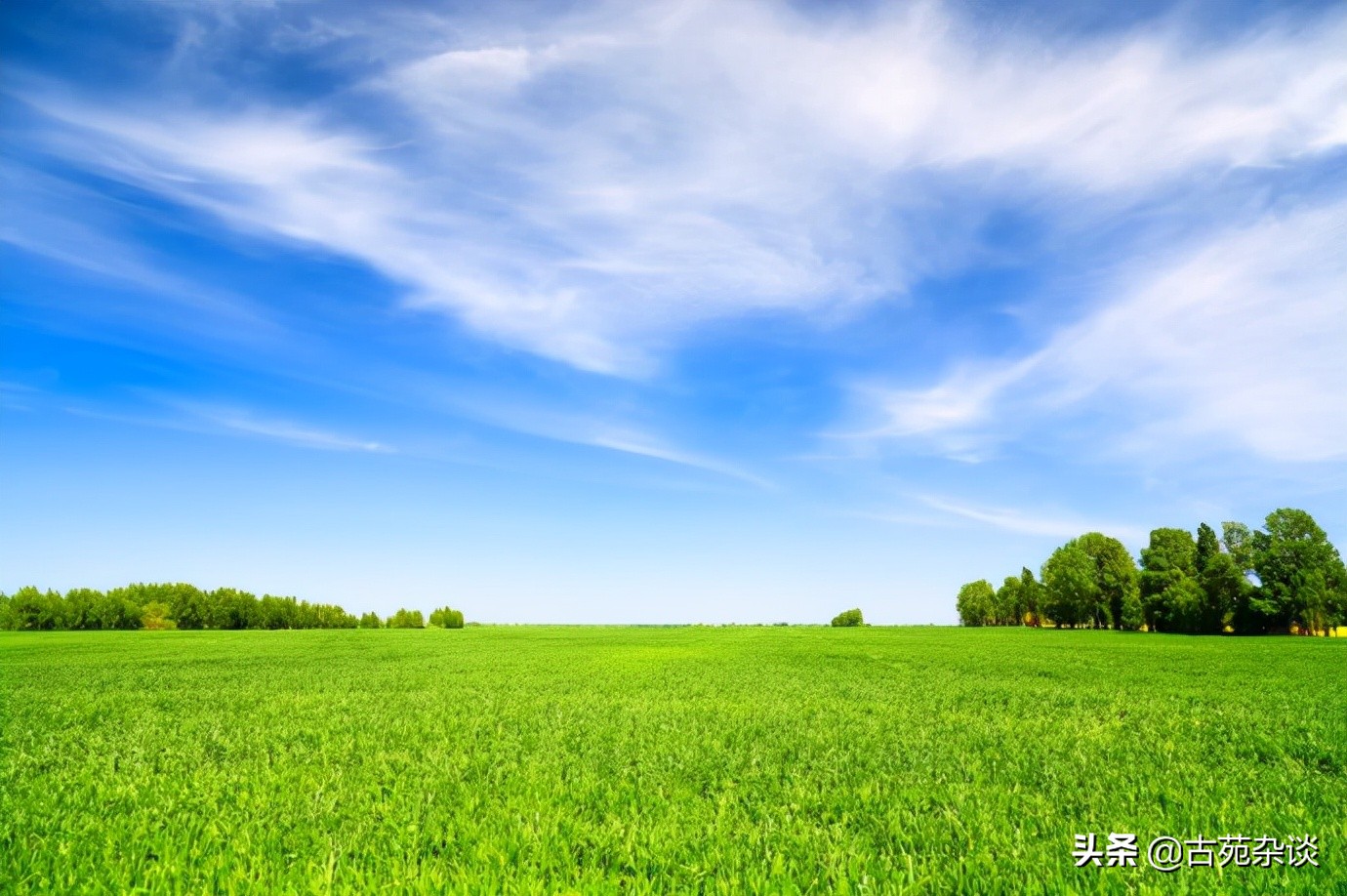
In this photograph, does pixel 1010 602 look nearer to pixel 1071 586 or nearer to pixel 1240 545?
pixel 1071 586

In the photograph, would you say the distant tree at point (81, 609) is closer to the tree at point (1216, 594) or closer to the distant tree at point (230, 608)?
the distant tree at point (230, 608)

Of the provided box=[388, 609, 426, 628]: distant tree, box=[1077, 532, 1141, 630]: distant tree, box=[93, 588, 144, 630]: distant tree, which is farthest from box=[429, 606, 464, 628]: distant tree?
box=[1077, 532, 1141, 630]: distant tree

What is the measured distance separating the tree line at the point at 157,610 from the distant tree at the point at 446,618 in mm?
11802

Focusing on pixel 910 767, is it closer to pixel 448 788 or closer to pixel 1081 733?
pixel 1081 733

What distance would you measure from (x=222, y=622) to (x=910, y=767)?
109 m

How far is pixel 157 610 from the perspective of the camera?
89062 millimetres

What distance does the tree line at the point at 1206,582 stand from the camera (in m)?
63.5

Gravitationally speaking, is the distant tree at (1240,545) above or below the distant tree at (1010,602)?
above

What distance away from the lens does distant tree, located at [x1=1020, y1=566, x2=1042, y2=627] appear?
104 meters

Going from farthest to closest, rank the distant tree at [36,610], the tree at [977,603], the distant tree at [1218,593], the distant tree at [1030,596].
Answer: the tree at [977,603], the distant tree at [1030,596], the distant tree at [36,610], the distant tree at [1218,593]

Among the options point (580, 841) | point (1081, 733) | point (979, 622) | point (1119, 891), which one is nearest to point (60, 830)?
point (580, 841)

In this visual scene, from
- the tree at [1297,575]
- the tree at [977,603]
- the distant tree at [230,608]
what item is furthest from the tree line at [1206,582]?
the distant tree at [230,608]

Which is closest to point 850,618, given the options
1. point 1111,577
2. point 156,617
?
point 1111,577

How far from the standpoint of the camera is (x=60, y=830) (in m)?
5.51
